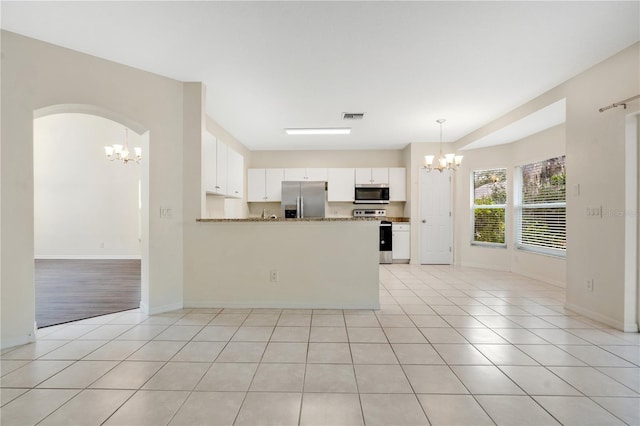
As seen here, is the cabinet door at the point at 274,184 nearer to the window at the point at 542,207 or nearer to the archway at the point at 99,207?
the archway at the point at 99,207

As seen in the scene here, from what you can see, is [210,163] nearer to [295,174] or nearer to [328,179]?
[295,174]

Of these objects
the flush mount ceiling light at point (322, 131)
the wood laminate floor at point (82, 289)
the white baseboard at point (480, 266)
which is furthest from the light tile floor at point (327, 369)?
the flush mount ceiling light at point (322, 131)

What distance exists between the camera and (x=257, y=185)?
6.25m

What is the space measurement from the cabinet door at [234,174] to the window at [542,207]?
16.1 feet

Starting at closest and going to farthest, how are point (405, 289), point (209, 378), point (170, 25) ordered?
1. point (209, 378)
2. point (170, 25)
3. point (405, 289)

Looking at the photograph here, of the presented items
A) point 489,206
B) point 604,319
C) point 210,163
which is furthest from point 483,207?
point 210,163

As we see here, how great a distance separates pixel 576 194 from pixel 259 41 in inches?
138

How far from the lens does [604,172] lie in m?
2.70

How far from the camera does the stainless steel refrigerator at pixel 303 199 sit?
6.14 m

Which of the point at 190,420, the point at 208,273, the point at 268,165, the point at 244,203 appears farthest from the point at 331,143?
the point at 190,420

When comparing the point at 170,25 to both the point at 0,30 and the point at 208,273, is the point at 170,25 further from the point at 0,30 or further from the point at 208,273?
the point at 208,273

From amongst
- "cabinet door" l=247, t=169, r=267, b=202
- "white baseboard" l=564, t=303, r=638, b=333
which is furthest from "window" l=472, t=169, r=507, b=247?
"cabinet door" l=247, t=169, r=267, b=202

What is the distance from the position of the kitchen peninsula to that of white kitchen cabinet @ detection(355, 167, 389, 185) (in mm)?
3167

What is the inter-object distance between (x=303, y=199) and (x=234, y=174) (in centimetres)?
181
